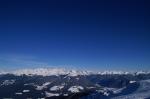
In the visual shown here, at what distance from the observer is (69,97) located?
447 inches

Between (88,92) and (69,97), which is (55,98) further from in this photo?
(88,92)

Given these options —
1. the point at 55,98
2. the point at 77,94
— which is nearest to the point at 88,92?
the point at 77,94

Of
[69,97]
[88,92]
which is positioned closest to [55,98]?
[69,97]

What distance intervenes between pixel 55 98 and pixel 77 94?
1.02 m

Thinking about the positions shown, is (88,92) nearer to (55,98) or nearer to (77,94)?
(77,94)

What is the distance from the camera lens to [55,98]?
36.1ft

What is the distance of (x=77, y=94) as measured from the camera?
11.3m

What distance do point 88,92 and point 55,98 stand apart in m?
1.49

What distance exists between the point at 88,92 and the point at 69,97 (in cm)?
88

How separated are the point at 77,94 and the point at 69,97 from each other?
15.0 inches
